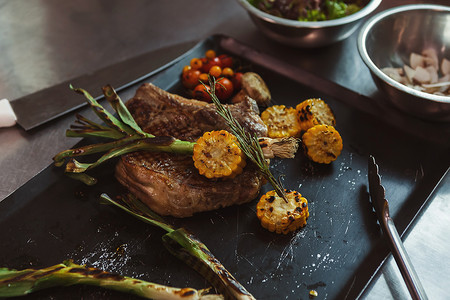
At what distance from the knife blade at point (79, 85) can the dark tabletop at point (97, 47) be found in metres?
0.07

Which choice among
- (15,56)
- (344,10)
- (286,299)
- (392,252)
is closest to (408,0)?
(344,10)

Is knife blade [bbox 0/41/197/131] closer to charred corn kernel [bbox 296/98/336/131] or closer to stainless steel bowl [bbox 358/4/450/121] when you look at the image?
charred corn kernel [bbox 296/98/336/131]

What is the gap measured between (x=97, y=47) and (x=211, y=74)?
1.14 m

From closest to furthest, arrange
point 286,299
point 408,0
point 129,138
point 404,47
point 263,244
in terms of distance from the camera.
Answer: point 286,299
point 263,244
point 129,138
point 404,47
point 408,0

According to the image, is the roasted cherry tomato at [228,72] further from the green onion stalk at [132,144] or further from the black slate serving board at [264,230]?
the black slate serving board at [264,230]

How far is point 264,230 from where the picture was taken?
214 centimetres

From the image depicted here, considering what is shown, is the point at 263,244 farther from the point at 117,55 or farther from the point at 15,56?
the point at 15,56

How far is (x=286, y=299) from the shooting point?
1.90 m

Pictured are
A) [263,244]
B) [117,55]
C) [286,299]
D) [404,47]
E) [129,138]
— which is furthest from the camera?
[117,55]

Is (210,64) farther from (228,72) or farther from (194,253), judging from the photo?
(194,253)

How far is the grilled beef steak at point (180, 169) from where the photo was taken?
83.8 inches

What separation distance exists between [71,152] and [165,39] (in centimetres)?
153

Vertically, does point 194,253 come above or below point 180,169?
below

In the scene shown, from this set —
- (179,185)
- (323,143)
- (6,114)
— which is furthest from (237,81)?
(6,114)
